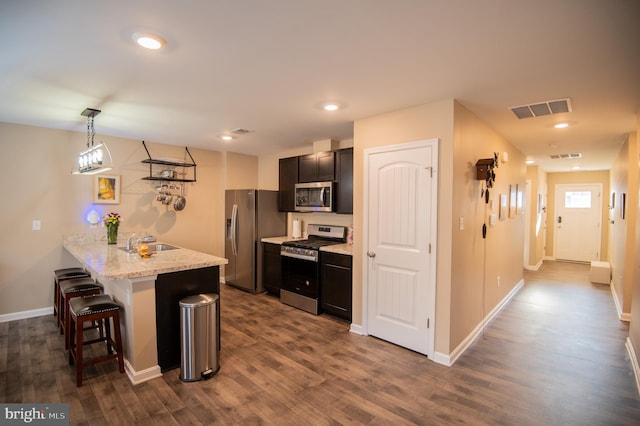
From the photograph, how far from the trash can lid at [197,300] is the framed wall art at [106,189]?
282 centimetres

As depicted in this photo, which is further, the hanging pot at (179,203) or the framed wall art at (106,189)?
the hanging pot at (179,203)

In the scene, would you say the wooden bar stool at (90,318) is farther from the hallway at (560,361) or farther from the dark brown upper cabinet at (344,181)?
the hallway at (560,361)

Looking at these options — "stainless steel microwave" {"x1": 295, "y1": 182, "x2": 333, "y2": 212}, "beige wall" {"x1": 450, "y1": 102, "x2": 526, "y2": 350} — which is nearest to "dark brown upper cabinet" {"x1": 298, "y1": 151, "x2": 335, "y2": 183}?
"stainless steel microwave" {"x1": 295, "y1": 182, "x2": 333, "y2": 212}

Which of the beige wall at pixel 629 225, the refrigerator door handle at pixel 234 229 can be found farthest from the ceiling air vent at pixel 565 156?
the refrigerator door handle at pixel 234 229

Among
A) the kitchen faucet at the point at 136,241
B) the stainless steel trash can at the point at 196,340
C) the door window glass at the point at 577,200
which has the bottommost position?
the stainless steel trash can at the point at 196,340

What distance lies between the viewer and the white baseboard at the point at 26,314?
384 cm

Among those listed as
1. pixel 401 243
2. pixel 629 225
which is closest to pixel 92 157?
pixel 401 243

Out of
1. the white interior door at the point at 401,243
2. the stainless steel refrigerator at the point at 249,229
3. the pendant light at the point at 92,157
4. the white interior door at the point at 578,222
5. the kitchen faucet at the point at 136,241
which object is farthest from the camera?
the white interior door at the point at 578,222

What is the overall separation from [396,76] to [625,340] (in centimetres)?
392

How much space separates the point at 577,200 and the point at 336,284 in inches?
311

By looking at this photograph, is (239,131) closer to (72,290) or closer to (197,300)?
(197,300)

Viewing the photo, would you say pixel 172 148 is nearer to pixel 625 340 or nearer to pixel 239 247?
pixel 239 247

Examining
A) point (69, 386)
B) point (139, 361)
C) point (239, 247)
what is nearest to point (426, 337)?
point (139, 361)

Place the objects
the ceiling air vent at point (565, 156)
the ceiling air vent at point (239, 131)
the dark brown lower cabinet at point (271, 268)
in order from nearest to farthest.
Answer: the ceiling air vent at point (239, 131)
the dark brown lower cabinet at point (271, 268)
the ceiling air vent at point (565, 156)
